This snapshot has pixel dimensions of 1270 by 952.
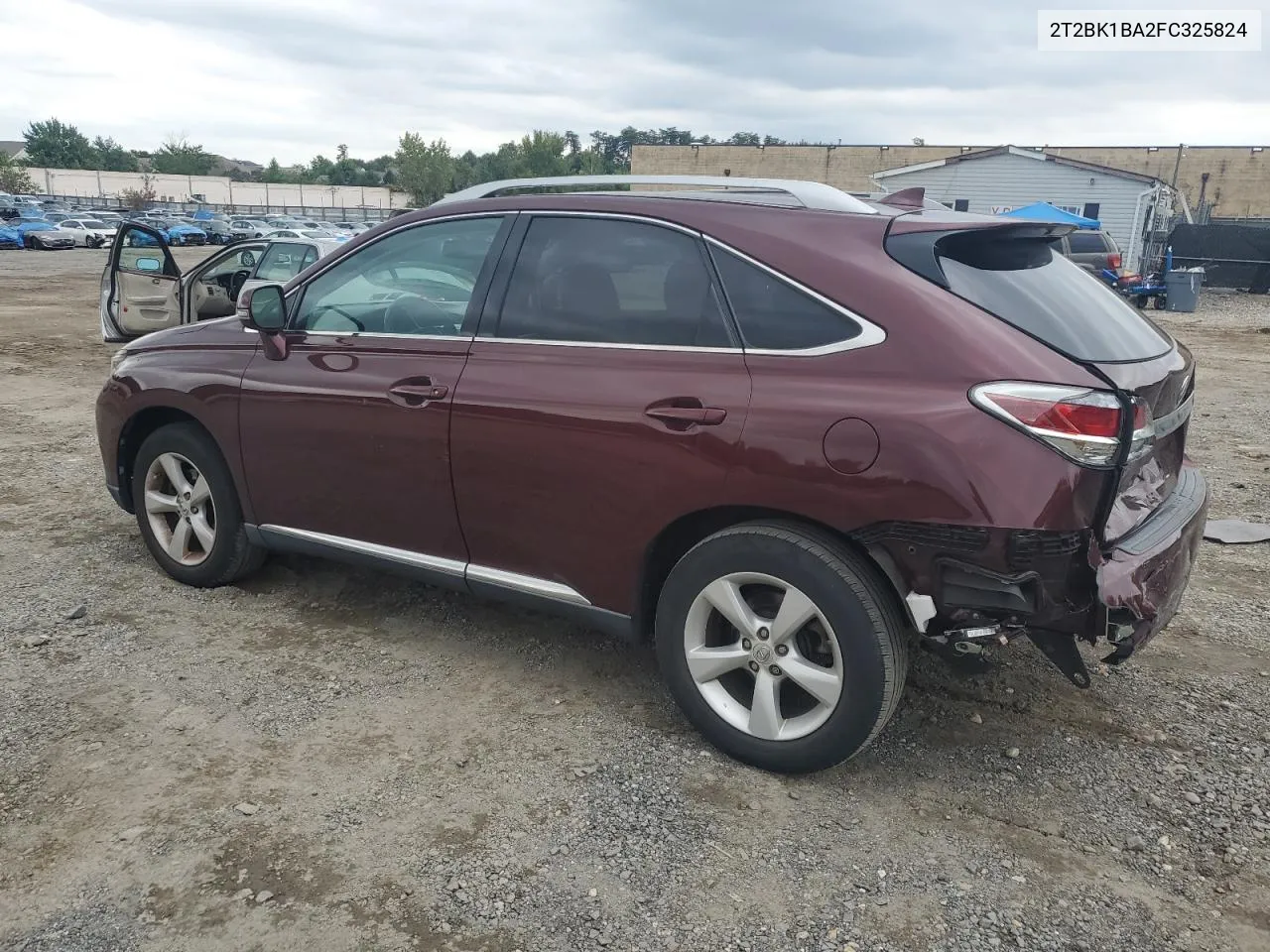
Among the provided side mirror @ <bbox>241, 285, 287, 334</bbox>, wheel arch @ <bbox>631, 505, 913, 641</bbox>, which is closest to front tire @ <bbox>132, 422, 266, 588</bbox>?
side mirror @ <bbox>241, 285, 287, 334</bbox>

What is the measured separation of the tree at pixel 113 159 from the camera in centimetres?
10138

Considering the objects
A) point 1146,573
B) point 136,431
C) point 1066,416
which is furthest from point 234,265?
point 1146,573

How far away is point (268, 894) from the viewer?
8.18ft

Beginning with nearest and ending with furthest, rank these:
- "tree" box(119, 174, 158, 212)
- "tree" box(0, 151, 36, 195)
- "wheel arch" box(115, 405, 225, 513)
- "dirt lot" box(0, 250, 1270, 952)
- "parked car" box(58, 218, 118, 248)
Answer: "dirt lot" box(0, 250, 1270, 952) → "wheel arch" box(115, 405, 225, 513) → "parked car" box(58, 218, 118, 248) → "tree" box(119, 174, 158, 212) → "tree" box(0, 151, 36, 195)

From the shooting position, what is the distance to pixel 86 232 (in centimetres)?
4138

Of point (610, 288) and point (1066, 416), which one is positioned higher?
point (610, 288)

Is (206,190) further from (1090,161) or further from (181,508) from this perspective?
(181,508)

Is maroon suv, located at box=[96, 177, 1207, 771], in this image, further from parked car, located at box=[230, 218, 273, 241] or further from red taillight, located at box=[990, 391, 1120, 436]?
parked car, located at box=[230, 218, 273, 241]

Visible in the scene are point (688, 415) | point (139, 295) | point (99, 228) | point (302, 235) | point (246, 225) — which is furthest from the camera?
point (246, 225)

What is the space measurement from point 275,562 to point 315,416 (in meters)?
1.30

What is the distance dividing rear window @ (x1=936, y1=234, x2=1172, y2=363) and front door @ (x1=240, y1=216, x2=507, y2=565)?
1.67 meters

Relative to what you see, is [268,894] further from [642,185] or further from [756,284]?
[642,185]

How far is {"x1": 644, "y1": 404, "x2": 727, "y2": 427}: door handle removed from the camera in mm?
2924

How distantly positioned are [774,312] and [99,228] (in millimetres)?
47476
